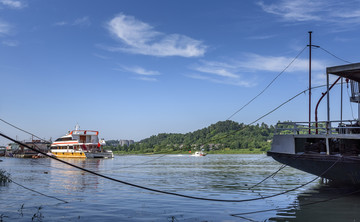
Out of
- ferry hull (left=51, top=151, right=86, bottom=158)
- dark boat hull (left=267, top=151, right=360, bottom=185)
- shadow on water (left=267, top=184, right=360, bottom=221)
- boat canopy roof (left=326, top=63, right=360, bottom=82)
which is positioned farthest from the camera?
ferry hull (left=51, top=151, right=86, bottom=158)

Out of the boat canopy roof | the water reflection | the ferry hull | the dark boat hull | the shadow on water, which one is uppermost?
the boat canopy roof

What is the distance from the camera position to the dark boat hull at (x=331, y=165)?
15625mm

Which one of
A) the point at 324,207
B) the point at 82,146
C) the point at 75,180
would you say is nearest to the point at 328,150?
the point at 324,207

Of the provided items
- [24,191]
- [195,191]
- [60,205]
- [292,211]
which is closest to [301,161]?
[292,211]

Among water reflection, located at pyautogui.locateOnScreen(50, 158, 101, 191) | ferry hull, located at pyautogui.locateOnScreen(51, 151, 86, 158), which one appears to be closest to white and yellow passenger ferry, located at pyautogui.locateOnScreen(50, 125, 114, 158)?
ferry hull, located at pyautogui.locateOnScreen(51, 151, 86, 158)

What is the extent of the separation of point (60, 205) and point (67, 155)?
79682 millimetres

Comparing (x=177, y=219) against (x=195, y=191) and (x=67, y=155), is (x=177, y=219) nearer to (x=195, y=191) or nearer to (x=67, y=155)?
(x=195, y=191)

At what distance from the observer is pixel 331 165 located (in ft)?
53.7

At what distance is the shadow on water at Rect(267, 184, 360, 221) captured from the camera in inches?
492

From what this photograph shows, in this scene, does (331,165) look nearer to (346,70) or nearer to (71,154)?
(346,70)

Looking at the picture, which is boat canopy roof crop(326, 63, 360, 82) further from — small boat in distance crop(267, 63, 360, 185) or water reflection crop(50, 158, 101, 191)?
water reflection crop(50, 158, 101, 191)

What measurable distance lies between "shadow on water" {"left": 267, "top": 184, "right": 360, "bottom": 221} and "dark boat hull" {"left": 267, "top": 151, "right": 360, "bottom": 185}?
1114 millimetres

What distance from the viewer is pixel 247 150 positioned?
170 m

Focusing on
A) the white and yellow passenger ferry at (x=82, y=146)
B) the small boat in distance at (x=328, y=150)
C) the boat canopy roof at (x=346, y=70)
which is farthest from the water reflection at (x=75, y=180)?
the white and yellow passenger ferry at (x=82, y=146)
